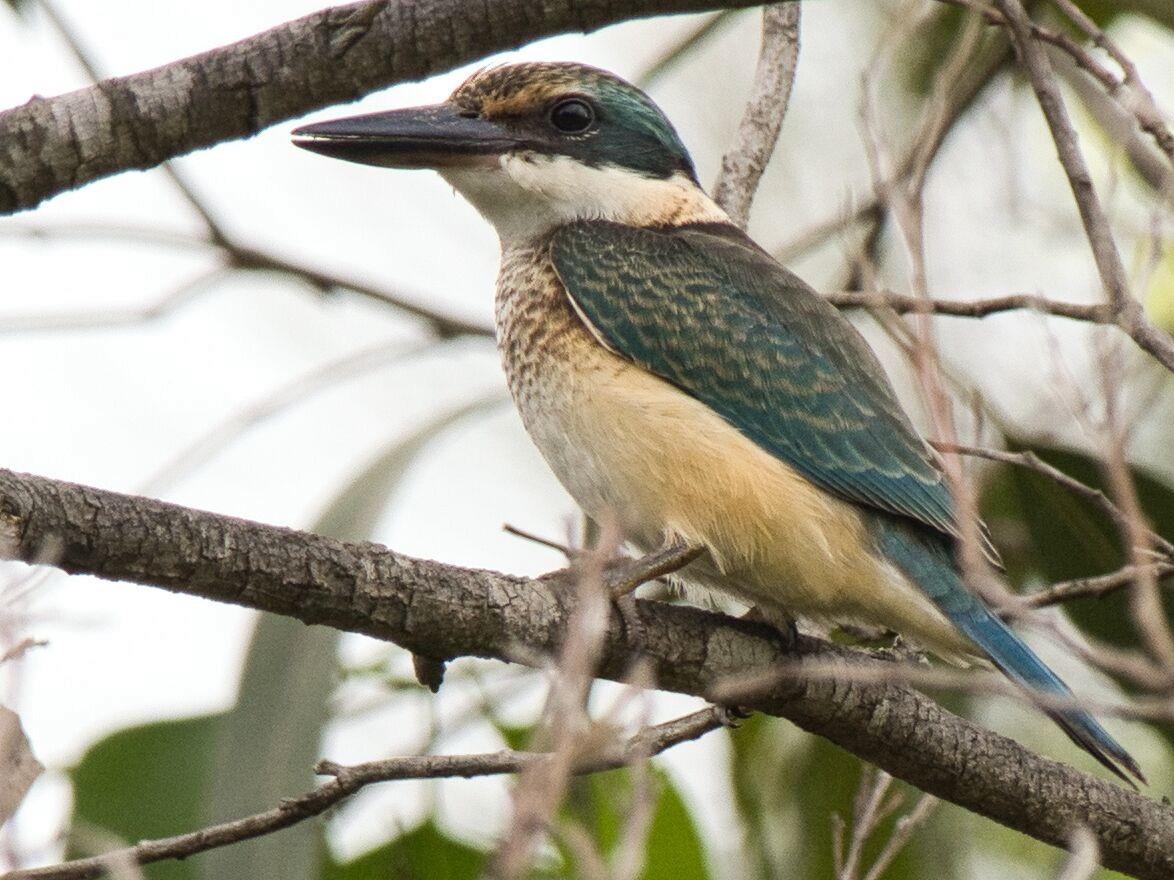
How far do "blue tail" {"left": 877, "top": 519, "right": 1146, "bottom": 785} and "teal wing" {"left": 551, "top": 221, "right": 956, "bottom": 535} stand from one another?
0.05 m

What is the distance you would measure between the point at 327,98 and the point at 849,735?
4.85 ft

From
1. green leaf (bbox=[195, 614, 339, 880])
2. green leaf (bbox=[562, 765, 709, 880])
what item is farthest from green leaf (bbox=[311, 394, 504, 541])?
green leaf (bbox=[562, 765, 709, 880])

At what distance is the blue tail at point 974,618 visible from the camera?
3.10m

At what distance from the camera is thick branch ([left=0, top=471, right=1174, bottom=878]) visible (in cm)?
238

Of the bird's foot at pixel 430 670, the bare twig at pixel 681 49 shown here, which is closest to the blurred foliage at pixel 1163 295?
the bare twig at pixel 681 49

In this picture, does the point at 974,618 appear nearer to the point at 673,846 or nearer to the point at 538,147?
the point at 673,846

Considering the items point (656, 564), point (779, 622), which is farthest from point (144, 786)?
point (779, 622)

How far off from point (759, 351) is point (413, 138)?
0.90 m

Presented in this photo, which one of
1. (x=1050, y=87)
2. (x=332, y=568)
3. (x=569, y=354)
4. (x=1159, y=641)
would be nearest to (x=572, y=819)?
(x=569, y=354)

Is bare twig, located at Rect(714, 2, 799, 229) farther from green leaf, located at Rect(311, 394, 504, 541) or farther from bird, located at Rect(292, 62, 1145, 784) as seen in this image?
green leaf, located at Rect(311, 394, 504, 541)

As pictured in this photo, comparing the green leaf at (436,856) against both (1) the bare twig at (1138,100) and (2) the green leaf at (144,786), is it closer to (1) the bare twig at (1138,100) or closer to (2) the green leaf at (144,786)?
(2) the green leaf at (144,786)

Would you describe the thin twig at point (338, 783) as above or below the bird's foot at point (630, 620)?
below

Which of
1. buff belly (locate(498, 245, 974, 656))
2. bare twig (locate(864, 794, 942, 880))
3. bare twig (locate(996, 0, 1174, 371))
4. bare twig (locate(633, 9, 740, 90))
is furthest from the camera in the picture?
bare twig (locate(633, 9, 740, 90))

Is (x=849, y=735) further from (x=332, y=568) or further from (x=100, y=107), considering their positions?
(x=100, y=107)
